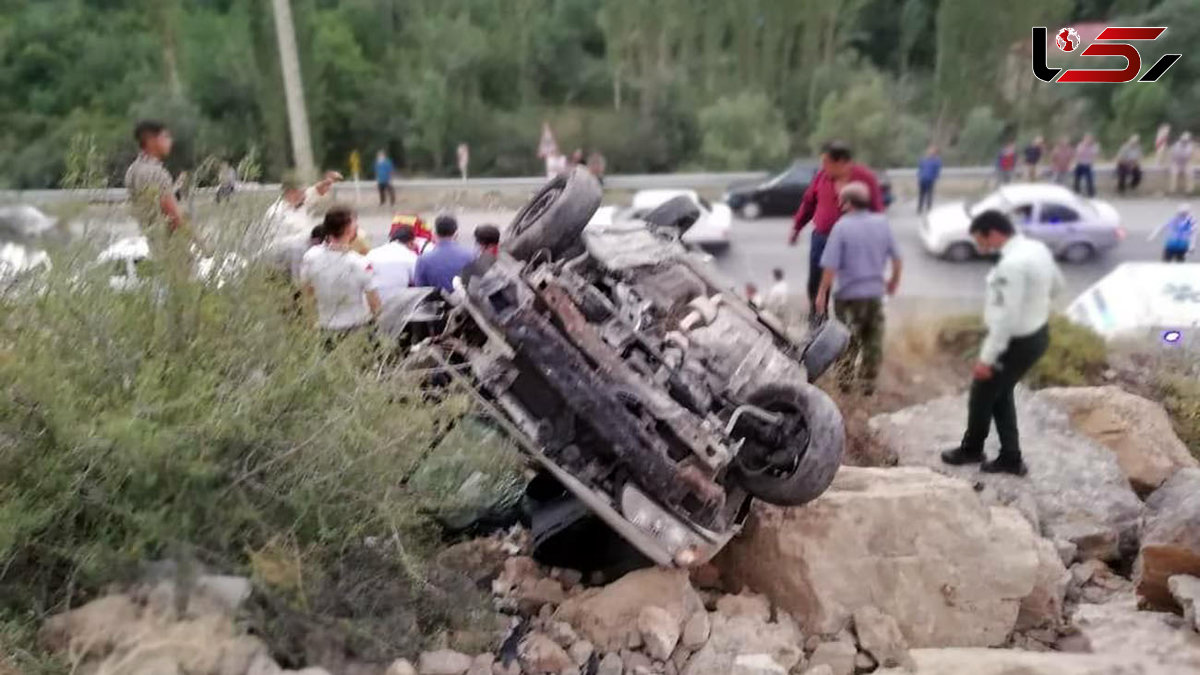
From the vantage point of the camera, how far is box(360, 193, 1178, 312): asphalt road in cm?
1269

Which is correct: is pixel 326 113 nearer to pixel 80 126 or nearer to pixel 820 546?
pixel 80 126

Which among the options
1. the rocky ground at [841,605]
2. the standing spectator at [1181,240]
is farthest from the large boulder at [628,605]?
the standing spectator at [1181,240]

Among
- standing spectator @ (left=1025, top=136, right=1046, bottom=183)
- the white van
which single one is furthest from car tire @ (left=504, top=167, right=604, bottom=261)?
standing spectator @ (left=1025, top=136, right=1046, bottom=183)

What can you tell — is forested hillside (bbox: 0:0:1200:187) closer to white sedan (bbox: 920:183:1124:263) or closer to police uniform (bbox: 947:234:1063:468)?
white sedan (bbox: 920:183:1124:263)

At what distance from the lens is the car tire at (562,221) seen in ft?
15.5

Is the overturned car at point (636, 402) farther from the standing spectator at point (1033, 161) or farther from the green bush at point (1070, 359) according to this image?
the standing spectator at point (1033, 161)

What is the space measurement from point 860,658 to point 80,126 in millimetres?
24037

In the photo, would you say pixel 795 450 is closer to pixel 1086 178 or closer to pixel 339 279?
pixel 339 279

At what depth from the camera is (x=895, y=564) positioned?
421cm

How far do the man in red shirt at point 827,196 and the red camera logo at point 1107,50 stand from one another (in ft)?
34.4

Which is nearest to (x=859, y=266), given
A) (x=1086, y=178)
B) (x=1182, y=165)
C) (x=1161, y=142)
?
(x=1182, y=165)

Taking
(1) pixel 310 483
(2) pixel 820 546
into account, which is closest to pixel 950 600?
(2) pixel 820 546

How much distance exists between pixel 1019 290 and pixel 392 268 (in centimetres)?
333

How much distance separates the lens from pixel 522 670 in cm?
365
